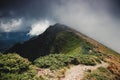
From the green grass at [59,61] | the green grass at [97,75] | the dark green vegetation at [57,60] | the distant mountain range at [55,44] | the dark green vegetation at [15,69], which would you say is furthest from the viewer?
the distant mountain range at [55,44]

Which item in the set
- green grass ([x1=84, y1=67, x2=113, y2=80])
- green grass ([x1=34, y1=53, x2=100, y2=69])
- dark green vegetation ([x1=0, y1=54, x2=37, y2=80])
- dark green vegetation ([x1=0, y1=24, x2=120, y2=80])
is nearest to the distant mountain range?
dark green vegetation ([x1=0, y1=24, x2=120, y2=80])

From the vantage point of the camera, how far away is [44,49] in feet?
488

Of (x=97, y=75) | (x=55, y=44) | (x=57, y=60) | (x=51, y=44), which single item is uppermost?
(x=51, y=44)

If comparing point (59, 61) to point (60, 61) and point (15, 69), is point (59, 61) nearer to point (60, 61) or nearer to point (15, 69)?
point (60, 61)

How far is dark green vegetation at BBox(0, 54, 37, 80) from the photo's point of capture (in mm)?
65125

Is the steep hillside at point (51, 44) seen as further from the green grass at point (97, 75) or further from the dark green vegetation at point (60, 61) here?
the green grass at point (97, 75)

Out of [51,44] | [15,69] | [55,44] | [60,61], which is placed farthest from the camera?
[51,44]

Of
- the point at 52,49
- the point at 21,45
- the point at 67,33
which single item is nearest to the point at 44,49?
the point at 52,49

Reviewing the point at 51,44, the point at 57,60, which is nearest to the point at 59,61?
the point at 57,60

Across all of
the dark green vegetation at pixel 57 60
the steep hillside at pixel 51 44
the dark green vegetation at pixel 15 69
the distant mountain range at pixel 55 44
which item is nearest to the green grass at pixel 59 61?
the dark green vegetation at pixel 57 60

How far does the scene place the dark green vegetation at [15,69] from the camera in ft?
214

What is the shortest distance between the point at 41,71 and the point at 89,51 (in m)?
48.0

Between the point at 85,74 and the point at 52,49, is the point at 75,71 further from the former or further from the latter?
the point at 52,49

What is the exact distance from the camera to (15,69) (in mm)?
67500
